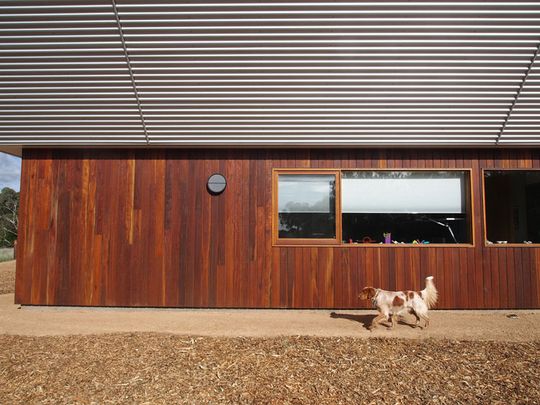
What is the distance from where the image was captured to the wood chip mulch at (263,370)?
3.07 meters

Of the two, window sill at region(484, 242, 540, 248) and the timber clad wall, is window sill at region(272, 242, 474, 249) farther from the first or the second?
window sill at region(484, 242, 540, 248)

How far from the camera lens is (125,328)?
195 inches

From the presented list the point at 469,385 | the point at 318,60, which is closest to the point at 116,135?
the point at 318,60

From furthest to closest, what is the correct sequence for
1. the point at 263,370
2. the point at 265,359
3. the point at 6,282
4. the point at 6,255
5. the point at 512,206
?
1. the point at 6,255
2. the point at 6,282
3. the point at 512,206
4. the point at 265,359
5. the point at 263,370

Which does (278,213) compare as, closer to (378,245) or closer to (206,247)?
(206,247)

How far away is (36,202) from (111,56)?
282 cm

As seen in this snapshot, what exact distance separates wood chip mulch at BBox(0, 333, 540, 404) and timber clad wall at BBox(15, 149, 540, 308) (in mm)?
1390

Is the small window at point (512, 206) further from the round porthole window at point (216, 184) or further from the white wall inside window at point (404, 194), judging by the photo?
the round porthole window at point (216, 184)

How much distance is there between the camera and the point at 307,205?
5945mm

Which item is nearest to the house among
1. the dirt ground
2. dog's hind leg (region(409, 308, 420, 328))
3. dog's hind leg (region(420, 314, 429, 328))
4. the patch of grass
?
the dirt ground

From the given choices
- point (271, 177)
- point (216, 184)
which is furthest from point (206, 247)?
point (271, 177)

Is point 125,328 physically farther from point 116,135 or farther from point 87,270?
point 116,135

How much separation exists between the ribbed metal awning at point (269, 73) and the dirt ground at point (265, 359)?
8.90ft

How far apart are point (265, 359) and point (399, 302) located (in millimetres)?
1997
